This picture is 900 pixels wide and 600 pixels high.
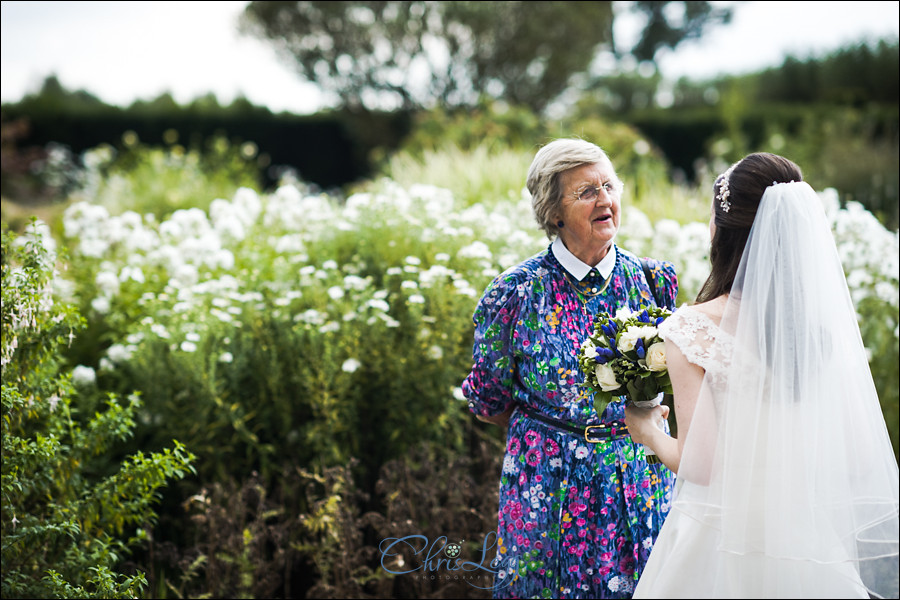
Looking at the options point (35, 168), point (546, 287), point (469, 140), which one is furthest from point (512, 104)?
point (546, 287)

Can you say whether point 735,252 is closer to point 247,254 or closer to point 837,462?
point 837,462

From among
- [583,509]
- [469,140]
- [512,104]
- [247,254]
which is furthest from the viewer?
[512,104]

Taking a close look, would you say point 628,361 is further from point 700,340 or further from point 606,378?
point 700,340

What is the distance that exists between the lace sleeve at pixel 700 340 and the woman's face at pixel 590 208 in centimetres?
70

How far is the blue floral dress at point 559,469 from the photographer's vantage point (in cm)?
249

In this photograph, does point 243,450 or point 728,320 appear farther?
point 243,450

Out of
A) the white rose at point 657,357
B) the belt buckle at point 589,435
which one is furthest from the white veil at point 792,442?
the belt buckle at point 589,435

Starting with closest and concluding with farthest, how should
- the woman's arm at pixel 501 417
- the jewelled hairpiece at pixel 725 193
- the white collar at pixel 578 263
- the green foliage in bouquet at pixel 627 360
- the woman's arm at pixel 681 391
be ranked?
the woman's arm at pixel 681 391
the jewelled hairpiece at pixel 725 193
the green foliage in bouquet at pixel 627 360
the white collar at pixel 578 263
the woman's arm at pixel 501 417

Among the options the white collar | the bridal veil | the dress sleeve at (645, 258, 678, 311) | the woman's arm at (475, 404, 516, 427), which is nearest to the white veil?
the bridal veil

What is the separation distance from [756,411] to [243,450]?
2979 mm

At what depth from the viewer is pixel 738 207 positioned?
199 cm

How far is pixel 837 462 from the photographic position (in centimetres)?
184

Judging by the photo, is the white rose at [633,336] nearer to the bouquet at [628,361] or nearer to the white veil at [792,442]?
the bouquet at [628,361]

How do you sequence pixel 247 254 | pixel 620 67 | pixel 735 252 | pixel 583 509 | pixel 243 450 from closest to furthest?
pixel 735 252
pixel 583 509
pixel 243 450
pixel 247 254
pixel 620 67
